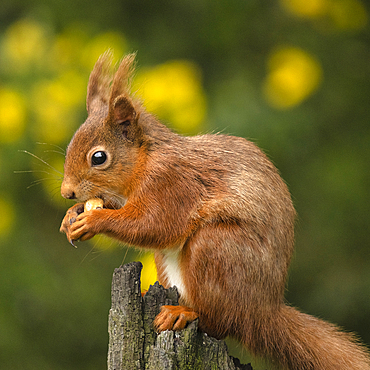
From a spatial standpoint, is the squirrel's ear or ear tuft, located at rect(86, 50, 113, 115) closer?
the squirrel's ear

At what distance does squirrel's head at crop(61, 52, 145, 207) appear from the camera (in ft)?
7.82

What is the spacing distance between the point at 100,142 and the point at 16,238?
5.02 ft

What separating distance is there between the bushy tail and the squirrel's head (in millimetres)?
852

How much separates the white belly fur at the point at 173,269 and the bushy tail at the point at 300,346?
36 cm

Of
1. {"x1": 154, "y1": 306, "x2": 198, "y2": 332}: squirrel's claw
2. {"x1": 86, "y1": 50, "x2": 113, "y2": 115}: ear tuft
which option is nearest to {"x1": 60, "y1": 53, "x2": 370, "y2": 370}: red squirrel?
{"x1": 154, "y1": 306, "x2": 198, "y2": 332}: squirrel's claw

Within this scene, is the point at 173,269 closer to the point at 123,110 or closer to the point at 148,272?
the point at 148,272

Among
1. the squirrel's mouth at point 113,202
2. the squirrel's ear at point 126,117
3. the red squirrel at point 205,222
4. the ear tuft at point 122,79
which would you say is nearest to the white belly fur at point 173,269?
the red squirrel at point 205,222

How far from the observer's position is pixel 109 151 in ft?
7.88

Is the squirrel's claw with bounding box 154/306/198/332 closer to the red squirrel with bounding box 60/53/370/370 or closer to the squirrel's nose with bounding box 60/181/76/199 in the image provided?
the red squirrel with bounding box 60/53/370/370

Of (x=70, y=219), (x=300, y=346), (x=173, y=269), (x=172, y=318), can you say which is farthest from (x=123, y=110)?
(x=300, y=346)

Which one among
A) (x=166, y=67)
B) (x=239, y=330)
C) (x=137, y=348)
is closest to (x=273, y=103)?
(x=166, y=67)

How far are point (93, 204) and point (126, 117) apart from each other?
410 millimetres

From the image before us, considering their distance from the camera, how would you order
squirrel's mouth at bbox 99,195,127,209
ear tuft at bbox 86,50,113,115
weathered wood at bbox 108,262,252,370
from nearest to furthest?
weathered wood at bbox 108,262,252,370 → squirrel's mouth at bbox 99,195,127,209 → ear tuft at bbox 86,50,113,115

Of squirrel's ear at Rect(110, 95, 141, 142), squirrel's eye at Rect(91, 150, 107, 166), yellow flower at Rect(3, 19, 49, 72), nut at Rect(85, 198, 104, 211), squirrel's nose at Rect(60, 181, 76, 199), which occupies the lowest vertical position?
nut at Rect(85, 198, 104, 211)
